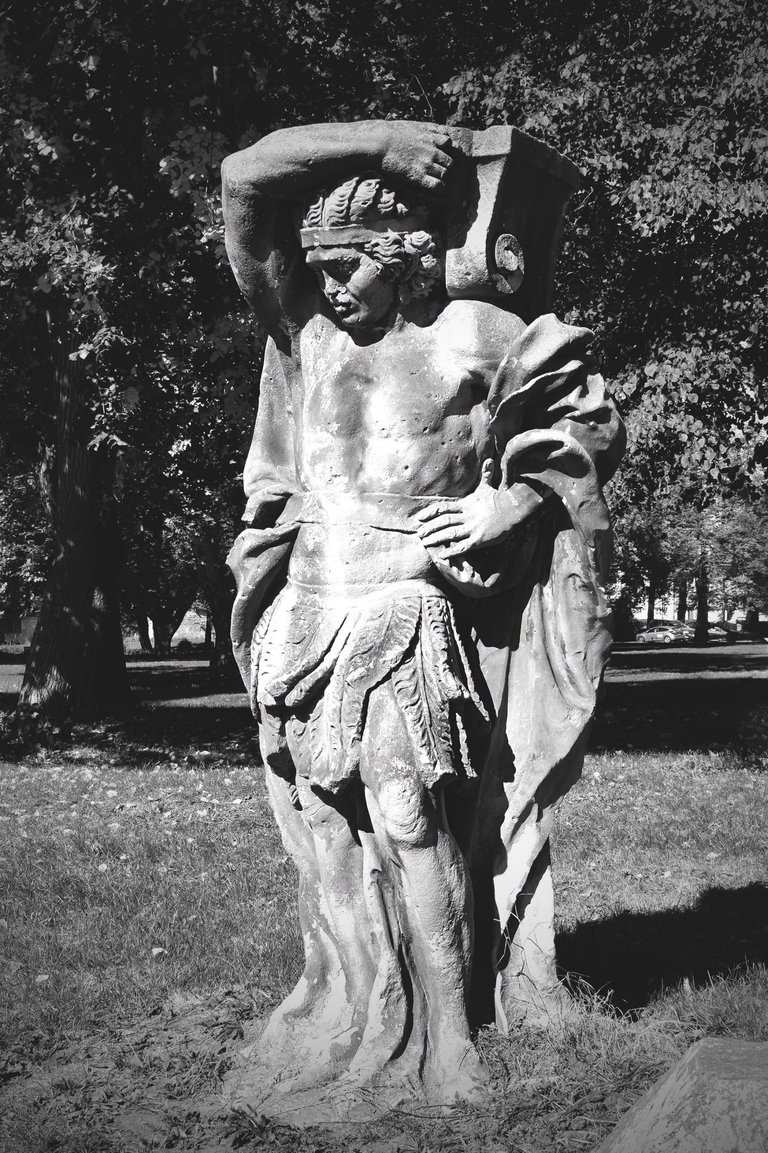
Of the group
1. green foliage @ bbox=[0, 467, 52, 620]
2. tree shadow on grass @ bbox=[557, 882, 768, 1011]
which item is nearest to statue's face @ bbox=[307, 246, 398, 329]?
tree shadow on grass @ bbox=[557, 882, 768, 1011]

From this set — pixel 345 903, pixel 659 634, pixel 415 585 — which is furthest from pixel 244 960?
pixel 659 634

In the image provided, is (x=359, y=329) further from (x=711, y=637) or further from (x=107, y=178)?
(x=711, y=637)

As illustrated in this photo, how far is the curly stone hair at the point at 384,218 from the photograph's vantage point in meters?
3.86

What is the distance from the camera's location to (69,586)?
49.7ft

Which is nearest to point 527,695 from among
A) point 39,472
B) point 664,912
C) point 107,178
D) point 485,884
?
point 485,884

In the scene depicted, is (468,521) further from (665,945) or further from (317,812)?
(665,945)

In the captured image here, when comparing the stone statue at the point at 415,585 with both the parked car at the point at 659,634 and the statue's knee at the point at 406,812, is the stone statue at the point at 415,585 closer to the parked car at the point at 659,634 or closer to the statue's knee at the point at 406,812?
the statue's knee at the point at 406,812

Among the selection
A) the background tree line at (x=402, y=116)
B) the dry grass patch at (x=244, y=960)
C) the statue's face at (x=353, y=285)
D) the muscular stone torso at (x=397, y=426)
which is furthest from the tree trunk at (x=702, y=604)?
the statue's face at (x=353, y=285)

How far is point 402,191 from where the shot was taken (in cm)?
389

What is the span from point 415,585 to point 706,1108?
6.15ft

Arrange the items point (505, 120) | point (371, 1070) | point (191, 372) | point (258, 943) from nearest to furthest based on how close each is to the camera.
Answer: point (371, 1070) < point (258, 943) < point (505, 120) < point (191, 372)

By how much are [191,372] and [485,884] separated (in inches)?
351

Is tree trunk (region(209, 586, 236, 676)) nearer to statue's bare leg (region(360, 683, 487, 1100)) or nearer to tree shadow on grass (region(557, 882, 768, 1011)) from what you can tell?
tree shadow on grass (region(557, 882, 768, 1011))

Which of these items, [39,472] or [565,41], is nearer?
[565,41]
